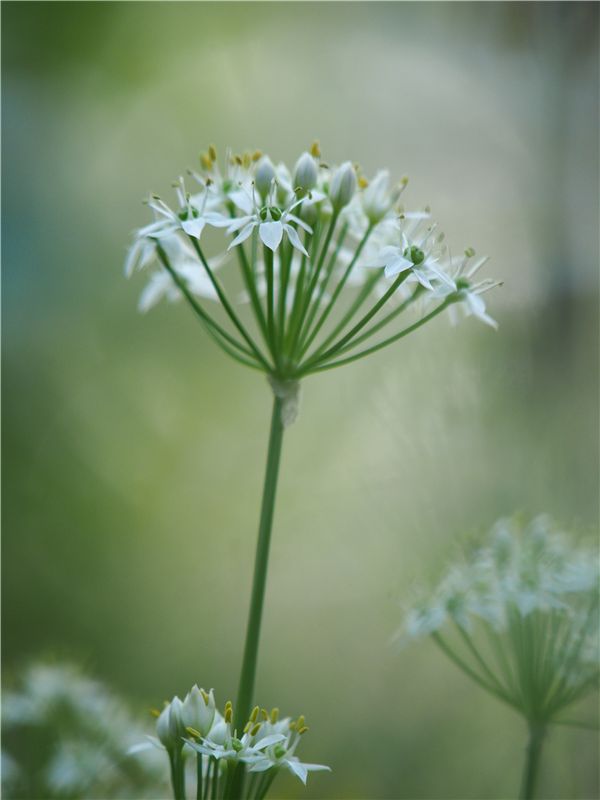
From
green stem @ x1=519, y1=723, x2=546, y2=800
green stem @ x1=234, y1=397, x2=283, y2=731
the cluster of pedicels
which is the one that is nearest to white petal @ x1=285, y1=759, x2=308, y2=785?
the cluster of pedicels

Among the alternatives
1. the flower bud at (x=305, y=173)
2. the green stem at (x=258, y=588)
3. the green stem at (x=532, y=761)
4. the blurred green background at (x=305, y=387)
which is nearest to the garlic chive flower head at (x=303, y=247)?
the flower bud at (x=305, y=173)

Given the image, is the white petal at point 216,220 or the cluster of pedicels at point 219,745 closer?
the cluster of pedicels at point 219,745

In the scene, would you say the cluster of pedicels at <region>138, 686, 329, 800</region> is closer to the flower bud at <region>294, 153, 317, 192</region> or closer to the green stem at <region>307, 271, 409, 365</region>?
the green stem at <region>307, 271, 409, 365</region>

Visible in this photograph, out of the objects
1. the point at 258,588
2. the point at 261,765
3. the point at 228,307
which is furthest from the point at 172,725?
→ the point at 228,307

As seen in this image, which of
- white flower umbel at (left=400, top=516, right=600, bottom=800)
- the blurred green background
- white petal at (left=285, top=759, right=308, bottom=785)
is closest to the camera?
white petal at (left=285, top=759, right=308, bottom=785)

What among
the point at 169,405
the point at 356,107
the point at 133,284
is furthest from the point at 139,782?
the point at 356,107

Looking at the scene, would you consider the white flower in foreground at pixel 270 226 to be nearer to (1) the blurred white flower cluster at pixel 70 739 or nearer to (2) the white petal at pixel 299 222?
(2) the white petal at pixel 299 222

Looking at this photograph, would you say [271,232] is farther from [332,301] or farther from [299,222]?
[332,301]
